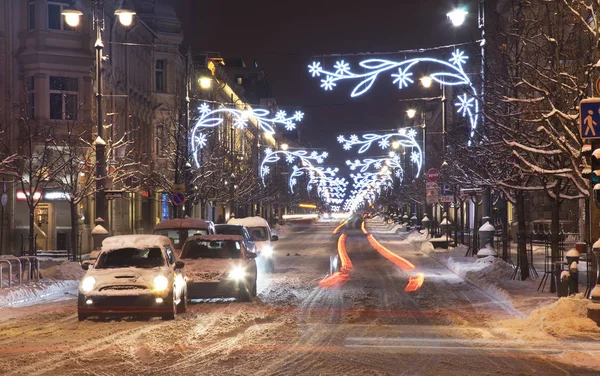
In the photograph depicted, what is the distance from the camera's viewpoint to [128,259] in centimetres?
1741

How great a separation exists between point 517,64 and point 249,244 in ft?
31.3

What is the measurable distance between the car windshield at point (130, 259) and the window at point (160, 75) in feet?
147

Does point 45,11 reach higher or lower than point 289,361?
higher

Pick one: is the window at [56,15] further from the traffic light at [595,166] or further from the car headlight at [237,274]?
the traffic light at [595,166]

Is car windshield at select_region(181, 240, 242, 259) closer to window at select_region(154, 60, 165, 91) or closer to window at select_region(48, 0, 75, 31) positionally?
window at select_region(48, 0, 75, 31)

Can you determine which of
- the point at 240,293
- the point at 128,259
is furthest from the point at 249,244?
the point at 128,259

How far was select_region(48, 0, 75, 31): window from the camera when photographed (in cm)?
3922

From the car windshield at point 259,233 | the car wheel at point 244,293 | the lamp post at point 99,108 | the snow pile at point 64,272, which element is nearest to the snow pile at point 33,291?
the snow pile at point 64,272

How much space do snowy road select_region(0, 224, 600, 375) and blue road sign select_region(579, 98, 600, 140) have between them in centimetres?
355

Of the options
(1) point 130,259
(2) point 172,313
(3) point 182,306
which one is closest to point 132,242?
(1) point 130,259

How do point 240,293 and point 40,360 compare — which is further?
point 240,293

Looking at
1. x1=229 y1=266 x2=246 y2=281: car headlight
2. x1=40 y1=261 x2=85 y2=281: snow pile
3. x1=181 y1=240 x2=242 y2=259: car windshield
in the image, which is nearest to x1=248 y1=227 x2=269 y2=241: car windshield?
x1=40 y1=261 x2=85 y2=281: snow pile

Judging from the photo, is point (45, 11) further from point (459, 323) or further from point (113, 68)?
point (459, 323)

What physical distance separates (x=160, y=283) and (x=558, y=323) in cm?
683
